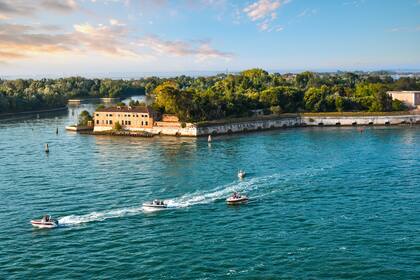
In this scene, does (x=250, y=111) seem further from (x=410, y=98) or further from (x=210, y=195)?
(x=210, y=195)

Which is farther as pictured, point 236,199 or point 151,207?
point 236,199

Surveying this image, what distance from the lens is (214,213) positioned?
121ft

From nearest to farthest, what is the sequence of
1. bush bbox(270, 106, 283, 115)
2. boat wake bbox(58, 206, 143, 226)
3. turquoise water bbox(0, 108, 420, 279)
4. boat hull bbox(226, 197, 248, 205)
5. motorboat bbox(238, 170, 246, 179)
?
1. turquoise water bbox(0, 108, 420, 279)
2. boat wake bbox(58, 206, 143, 226)
3. boat hull bbox(226, 197, 248, 205)
4. motorboat bbox(238, 170, 246, 179)
5. bush bbox(270, 106, 283, 115)

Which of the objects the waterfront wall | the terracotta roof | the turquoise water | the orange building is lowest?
the turquoise water

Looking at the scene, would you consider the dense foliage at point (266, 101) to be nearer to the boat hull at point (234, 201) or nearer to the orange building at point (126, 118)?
the orange building at point (126, 118)

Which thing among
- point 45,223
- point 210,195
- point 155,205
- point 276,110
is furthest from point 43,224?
point 276,110

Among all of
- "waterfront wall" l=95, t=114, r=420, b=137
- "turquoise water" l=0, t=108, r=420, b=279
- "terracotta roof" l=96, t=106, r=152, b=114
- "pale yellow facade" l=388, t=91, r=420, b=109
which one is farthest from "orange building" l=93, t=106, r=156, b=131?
"pale yellow facade" l=388, t=91, r=420, b=109

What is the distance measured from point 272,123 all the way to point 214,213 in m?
56.6

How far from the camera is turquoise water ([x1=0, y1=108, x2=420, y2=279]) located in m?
27.5

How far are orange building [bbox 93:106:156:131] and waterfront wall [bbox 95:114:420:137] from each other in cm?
120

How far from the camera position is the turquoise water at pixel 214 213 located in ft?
90.2

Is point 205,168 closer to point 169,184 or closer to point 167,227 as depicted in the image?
point 169,184

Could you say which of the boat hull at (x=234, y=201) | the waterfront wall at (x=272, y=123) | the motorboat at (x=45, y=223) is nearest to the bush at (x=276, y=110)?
the waterfront wall at (x=272, y=123)

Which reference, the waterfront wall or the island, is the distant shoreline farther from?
the waterfront wall
